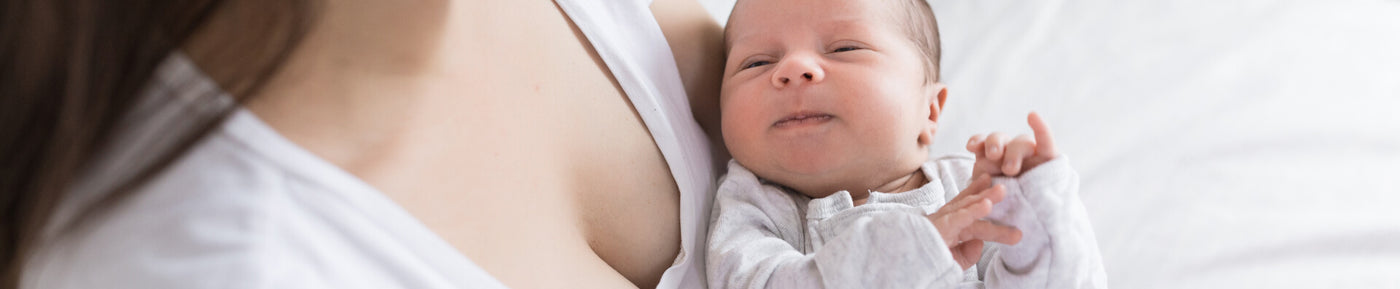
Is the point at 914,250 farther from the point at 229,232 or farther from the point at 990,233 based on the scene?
the point at 229,232

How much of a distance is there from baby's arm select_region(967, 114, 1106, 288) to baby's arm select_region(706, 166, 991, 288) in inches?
2.8

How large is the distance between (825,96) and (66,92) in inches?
26.8

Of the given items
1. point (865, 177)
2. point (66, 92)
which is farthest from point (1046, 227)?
point (66, 92)

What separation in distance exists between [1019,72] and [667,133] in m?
0.71

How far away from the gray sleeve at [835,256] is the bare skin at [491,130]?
2.4 inches

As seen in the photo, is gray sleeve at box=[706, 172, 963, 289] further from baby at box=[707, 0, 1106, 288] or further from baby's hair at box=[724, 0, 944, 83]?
baby's hair at box=[724, 0, 944, 83]

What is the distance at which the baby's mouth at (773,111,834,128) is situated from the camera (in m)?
1.02

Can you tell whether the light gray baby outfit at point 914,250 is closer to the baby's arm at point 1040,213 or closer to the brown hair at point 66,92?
the baby's arm at point 1040,213

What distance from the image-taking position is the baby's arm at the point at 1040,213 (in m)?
0.81

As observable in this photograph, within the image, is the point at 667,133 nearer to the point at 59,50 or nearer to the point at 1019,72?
the point at 59,50

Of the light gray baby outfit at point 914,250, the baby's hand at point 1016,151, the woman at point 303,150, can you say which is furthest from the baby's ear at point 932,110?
the woman at point 303,150

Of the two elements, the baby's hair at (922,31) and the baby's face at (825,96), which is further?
the baby's hair at (922,31)

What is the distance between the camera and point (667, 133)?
98 centimetres

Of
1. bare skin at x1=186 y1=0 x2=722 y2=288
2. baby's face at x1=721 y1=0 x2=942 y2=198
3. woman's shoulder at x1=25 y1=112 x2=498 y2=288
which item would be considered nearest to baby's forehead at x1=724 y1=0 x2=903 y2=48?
baby's face at x1=721 y1=0 x2=942 y2=198
